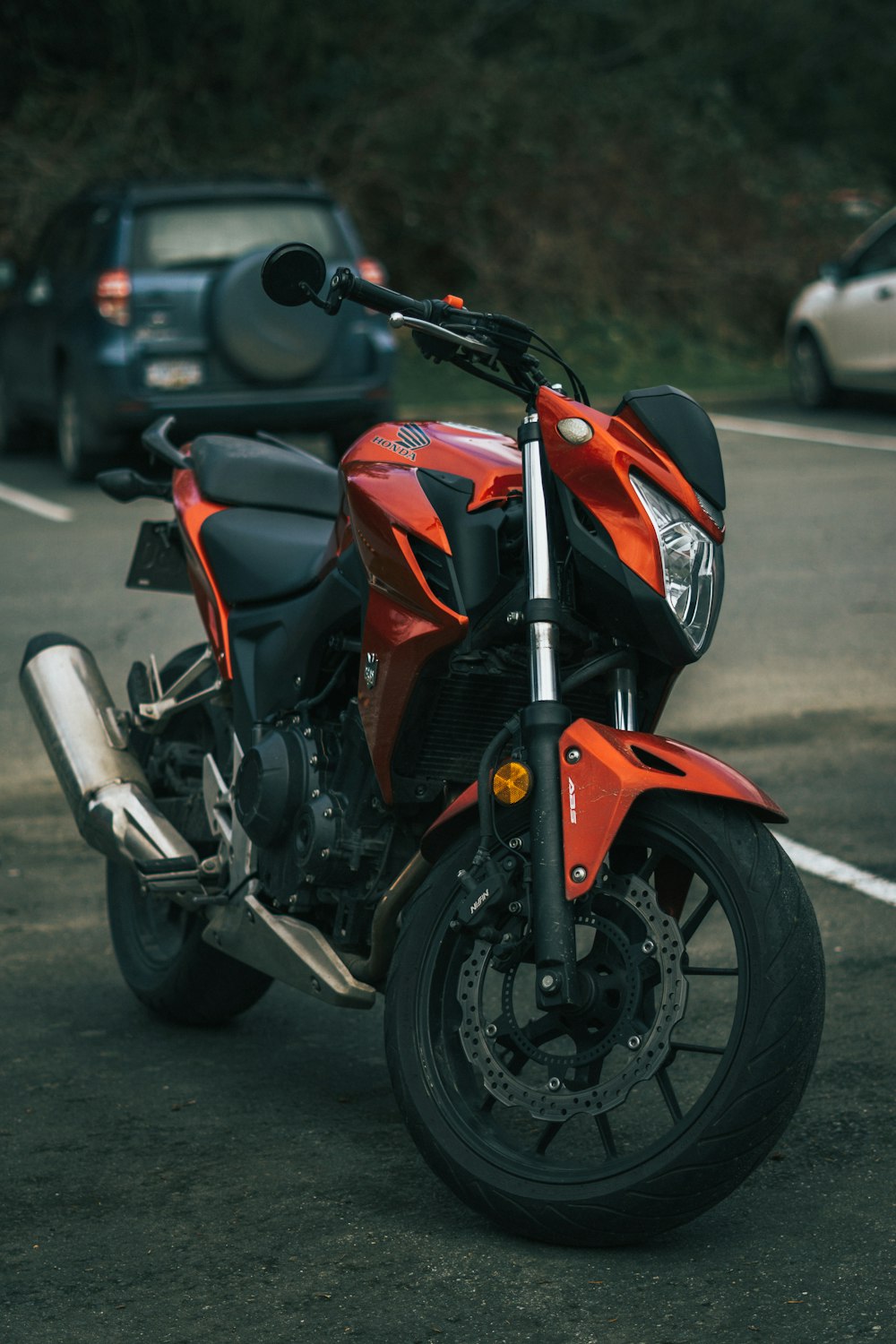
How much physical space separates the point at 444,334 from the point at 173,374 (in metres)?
9.66

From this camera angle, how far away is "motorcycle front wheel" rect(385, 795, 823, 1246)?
3.33 m

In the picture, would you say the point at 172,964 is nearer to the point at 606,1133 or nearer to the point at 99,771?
the point at 99,771

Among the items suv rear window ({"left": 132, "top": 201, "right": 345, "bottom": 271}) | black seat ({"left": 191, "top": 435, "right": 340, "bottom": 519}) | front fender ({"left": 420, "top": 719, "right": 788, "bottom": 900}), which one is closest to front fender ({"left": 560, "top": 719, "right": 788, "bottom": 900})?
front fender ({"left": 420, "top": 719, "right": 788, "bottom": 900})

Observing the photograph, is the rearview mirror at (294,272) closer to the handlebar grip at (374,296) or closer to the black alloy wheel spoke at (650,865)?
the handlebar grip at (374,296)

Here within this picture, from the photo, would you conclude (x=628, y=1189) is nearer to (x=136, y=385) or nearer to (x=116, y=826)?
(x=116, y=826)

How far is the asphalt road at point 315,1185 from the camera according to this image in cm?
329

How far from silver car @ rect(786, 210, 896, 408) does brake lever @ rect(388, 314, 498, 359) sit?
12.7 metres

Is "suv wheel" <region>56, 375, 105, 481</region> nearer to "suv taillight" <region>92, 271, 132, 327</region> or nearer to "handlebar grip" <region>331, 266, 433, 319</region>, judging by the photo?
"suv taillight" <region>92, 271, 132, 327</region>

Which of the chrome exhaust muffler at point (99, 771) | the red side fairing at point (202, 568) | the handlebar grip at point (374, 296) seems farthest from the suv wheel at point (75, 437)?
the handlebar grip at point (374, 296)

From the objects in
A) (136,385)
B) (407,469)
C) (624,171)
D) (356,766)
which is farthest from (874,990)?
(624,171)

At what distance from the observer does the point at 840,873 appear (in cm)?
562

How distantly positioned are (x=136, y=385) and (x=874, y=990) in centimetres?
909

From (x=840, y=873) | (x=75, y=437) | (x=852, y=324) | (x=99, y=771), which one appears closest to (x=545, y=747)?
(x=99, y=771)

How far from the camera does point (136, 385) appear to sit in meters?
13.0
